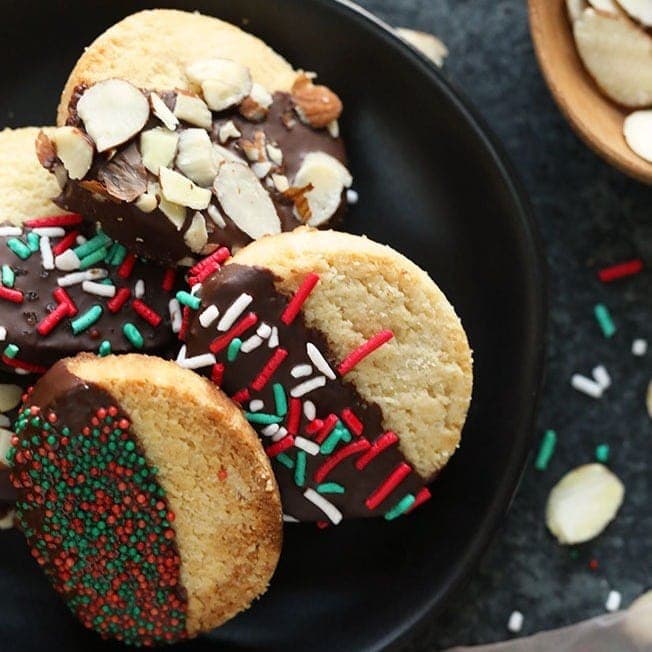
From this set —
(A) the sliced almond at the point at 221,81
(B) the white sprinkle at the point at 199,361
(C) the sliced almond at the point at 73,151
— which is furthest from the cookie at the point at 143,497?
(A) the sliced almond at the point at 221,81

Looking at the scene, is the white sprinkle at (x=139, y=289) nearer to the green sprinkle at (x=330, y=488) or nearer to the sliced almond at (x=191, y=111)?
the sliced almond at (x=191, y=111)

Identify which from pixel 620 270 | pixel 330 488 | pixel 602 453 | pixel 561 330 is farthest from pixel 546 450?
pixel 330 488

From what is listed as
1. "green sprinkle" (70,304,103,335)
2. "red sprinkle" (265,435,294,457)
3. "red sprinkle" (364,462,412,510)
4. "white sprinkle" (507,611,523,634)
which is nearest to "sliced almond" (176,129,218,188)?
"green sprinkle" (70,304,103,335)

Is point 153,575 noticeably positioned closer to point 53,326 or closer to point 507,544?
point 53,326

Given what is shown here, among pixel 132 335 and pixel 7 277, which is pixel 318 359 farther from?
pixel 7 277

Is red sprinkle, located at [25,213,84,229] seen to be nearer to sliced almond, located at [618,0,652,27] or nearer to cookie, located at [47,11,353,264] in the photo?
cookie, located at [47,11,353,264]

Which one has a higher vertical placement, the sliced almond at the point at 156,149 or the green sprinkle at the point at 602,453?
the sliced almond at the point at 156,149
